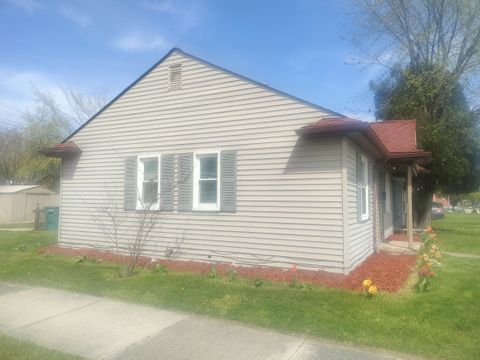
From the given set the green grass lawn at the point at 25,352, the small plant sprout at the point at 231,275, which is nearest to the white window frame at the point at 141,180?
the small plant sprout at the point at 231,275

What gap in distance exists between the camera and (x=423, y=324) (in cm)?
516

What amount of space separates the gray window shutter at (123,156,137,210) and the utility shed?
20.2 m

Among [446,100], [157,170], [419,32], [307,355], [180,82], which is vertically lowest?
[307,355]

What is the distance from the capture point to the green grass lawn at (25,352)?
4.22 meters

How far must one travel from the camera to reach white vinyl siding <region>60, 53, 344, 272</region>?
8078mm

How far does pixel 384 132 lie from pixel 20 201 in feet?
85.2

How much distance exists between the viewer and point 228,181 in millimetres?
9023

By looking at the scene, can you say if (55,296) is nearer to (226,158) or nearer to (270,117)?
(226,158)

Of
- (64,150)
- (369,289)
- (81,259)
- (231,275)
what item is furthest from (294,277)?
(64,150)

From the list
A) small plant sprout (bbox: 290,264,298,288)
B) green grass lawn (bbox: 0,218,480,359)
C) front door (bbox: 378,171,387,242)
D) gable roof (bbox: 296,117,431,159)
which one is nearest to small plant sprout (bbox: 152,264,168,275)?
green grass lawn (bbox: 0,218,480,359)

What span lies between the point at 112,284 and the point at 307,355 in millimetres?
4554

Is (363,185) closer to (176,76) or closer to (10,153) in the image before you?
(176,76)

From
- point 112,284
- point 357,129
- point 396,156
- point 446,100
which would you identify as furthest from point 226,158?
point 446,100

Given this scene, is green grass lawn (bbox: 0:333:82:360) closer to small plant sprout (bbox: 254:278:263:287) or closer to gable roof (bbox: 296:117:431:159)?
small plant sprout (bbox: 254:278:263:287)
